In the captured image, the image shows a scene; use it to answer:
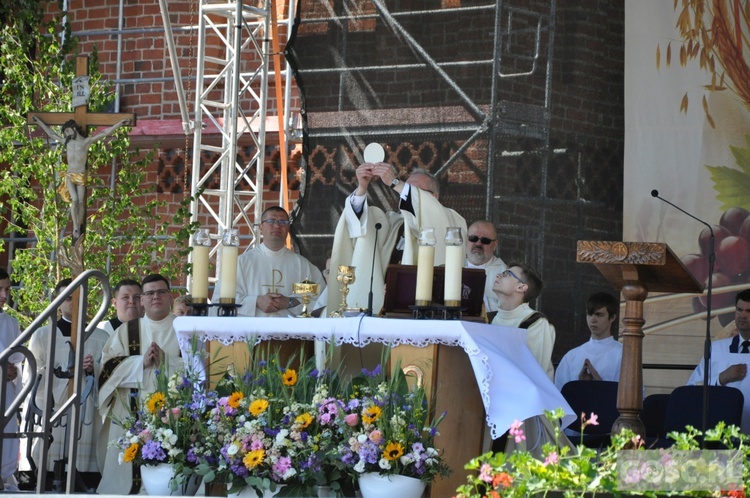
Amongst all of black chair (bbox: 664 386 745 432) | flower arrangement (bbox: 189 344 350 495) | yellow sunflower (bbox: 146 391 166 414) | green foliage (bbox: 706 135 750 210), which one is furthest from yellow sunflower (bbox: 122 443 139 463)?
green foliage (bbox: 706 135 750 210)

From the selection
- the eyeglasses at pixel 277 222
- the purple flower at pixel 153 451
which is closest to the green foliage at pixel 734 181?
the eyeglasses at pixel 277 222

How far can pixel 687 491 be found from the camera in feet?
12.3

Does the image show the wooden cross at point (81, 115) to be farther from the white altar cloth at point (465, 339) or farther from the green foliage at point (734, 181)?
the green foliage at point (734, 181)

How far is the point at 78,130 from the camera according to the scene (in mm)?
8883

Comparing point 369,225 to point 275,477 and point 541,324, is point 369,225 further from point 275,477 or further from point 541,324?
point 275,477

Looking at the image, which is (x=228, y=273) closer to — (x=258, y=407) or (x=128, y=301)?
(x=258, y=407)

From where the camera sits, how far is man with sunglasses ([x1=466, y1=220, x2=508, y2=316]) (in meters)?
7.69

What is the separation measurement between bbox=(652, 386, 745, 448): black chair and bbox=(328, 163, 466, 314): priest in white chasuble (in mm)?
1556

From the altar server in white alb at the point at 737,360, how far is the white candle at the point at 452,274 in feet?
8.17

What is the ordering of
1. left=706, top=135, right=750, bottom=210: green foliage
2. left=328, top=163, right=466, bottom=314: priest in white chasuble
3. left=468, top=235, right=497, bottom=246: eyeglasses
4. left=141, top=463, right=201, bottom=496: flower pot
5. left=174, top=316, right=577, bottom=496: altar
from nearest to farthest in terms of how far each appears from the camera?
left=174, top=316, right=577, bottom=496: altar → left=141, top=463, right=201, bottom=496: flower pot → left=328, top=163, right=466, bottom=314: priest in white chasuble → left=468, top=235, right=497, bottom=246: eyeglasses → left=706, top=135, right=750, bottom=210: green foliage

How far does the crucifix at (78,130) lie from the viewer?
8.69 metres

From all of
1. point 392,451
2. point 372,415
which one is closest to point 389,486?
point 392,451

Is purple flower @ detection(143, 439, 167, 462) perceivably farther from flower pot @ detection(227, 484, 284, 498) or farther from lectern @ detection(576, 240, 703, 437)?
lectern @ detection(576, 240, 703, 437)

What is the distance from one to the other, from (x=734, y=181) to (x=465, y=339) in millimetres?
5012
